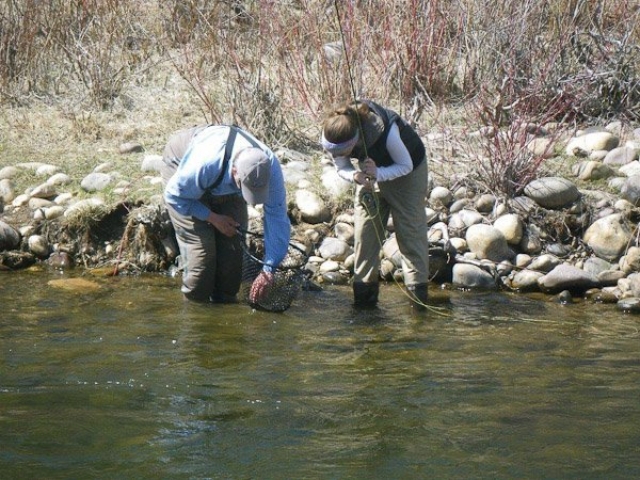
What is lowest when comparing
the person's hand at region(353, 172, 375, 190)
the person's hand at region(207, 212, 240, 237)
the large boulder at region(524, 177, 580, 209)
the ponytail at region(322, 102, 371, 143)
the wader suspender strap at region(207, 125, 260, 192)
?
the person's hand at region(207, 212, 240, 237)

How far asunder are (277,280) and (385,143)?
1219 mm

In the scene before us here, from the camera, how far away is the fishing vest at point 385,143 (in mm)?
6859

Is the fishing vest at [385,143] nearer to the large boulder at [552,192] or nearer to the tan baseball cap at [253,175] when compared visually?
the tan baseball cap at [253,175]

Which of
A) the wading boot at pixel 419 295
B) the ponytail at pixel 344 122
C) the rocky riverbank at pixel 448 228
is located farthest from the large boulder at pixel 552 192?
the ponytail at pixel 344 122

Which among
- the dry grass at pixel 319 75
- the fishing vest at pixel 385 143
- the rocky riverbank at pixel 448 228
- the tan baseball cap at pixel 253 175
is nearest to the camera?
the tan baseball cap at pixel 253 175

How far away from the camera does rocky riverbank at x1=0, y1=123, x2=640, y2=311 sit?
8453 mm

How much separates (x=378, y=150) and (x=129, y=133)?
431 cm

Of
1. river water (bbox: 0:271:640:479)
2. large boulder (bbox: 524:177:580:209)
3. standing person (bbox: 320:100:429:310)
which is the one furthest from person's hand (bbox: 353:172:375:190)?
large boulder (bbox: 524:177:580:209)

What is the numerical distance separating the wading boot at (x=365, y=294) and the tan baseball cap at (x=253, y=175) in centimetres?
142

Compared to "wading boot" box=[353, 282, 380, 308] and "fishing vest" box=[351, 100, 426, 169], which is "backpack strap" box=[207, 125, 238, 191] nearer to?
"fishing vest" box=[351, 100, 426, 169]

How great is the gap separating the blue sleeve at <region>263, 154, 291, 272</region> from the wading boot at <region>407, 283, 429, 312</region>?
3.55ft

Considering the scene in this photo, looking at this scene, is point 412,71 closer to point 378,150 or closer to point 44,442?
point 378,150

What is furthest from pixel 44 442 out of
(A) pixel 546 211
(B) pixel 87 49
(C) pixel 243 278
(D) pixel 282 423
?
(B) pixel 87 49

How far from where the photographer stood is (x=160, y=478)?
15.7 feet
